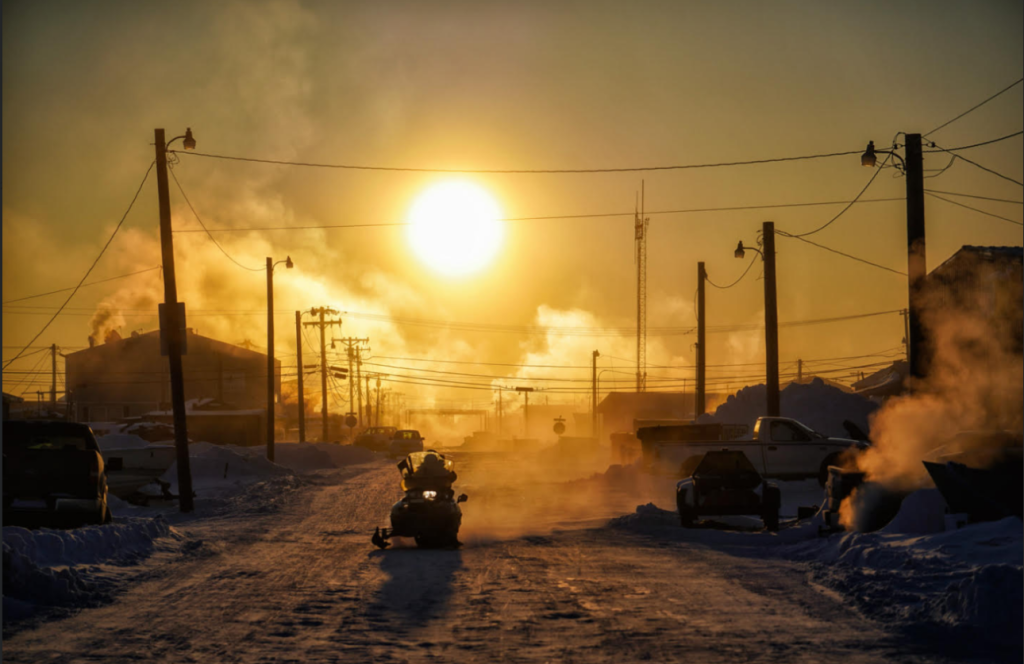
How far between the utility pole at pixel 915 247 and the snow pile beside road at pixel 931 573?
5.45 meters

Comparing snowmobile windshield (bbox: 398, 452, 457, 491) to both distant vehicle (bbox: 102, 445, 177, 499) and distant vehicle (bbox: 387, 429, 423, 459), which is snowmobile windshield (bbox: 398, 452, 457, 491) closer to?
distant vehicle (bbox: 102, 445, 177, 499)

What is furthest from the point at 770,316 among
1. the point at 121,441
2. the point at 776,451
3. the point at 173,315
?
the point at 121,441

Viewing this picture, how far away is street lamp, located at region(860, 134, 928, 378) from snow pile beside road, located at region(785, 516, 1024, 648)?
545 centimetres

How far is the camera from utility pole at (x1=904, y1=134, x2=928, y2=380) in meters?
20.3

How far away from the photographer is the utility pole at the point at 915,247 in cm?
2028

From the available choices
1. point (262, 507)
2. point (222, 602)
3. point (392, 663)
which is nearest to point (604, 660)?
point (392, 663)

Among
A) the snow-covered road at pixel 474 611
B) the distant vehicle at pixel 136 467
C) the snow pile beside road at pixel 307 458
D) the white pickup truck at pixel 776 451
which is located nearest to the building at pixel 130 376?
the snow pile beside road at pixel 307 458

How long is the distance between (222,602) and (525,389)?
432 ft

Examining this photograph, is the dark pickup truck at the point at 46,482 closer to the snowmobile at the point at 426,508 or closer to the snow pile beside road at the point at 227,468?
the snowmobile at the point at 426,508

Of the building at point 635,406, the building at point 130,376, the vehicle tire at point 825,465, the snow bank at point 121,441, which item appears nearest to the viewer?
the vehicle tire at point 825,465

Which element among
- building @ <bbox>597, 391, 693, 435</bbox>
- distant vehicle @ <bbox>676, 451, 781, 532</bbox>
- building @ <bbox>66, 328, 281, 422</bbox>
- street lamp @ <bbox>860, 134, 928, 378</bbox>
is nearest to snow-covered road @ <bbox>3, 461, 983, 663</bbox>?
distant vehicle @ <bbox>676, 451, 781, 532</bbox>

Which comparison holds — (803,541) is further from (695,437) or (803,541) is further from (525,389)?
→ (525,389)

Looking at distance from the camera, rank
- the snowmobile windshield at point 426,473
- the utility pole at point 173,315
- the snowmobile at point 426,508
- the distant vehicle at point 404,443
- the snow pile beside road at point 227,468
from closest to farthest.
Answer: the snowmobile at point 426,508 → the snowmobile windshield at point 426,473 → the utility pole at point 173,315 → the snow pile beside road at point 227,468 → the distant vehicle at point 404,443

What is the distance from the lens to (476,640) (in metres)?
9.21
